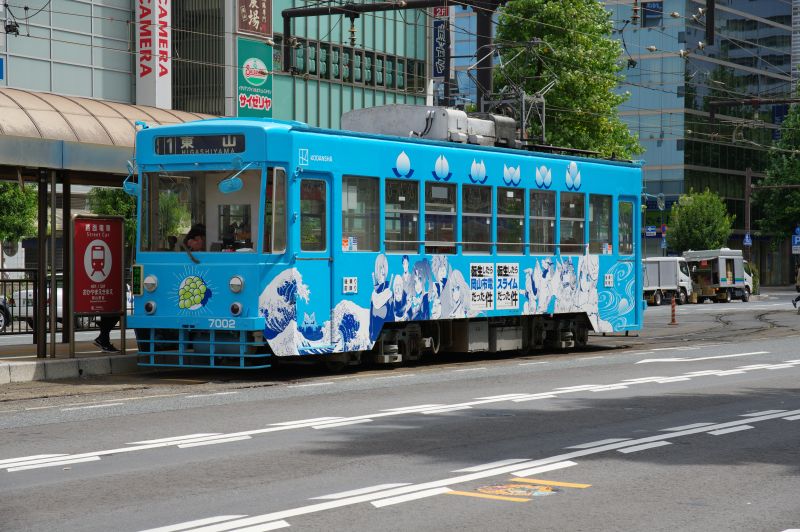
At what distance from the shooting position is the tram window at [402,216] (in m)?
18.3

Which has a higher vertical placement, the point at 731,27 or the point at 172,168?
the point at 731,27

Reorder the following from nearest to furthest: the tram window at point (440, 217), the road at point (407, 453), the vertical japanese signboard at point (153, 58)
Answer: the road at point (407, 453) < the tram window at point (440, 217) < the vertical japanese signboard at point (153, 58)

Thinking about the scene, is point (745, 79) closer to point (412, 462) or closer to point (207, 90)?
point (207, 90)

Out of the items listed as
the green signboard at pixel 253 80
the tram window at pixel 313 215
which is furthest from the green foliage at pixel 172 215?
the green signboard at pixel 253 80

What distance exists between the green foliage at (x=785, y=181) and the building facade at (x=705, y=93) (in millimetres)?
764

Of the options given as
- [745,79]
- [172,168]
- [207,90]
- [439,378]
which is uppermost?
[745,79]

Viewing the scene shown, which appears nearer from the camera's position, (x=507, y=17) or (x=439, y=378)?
(x=439, y=378)

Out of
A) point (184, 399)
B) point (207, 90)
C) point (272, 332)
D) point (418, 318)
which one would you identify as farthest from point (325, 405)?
point (207, 90)

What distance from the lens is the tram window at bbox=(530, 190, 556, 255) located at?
21.3m

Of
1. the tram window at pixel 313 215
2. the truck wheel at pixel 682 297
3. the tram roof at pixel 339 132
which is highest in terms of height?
the tram roof at pixel 339 132

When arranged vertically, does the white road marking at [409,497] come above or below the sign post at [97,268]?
below

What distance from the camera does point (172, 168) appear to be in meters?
17.2

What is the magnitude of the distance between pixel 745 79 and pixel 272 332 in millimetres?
79755

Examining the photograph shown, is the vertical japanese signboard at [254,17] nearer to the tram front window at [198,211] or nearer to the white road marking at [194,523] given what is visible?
the tram front window at [198,211]
